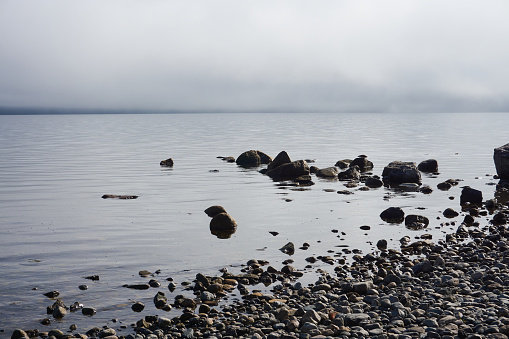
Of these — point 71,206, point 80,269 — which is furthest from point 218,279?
point 71,206

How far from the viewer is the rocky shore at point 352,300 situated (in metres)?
10.5

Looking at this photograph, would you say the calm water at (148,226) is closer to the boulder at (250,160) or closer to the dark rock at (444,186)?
the dark rock at (444,186)

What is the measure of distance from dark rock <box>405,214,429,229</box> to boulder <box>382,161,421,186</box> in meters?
13.1

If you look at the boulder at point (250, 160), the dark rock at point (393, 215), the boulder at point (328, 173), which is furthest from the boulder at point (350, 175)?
the dark rock at point (393, 215)

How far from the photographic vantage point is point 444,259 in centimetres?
1560

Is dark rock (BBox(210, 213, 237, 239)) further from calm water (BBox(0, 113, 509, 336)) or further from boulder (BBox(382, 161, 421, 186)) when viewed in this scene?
boulder (BBox(382, 161, 421, 186))

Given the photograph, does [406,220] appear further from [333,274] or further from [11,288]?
[11,288]

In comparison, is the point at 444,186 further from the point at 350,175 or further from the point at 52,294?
the point at 52,294

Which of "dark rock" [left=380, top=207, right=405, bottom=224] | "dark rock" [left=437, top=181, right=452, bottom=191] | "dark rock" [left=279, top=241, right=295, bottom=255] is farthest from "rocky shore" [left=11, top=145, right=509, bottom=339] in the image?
"dark rock" [left=437, top=181, right=452, bottom=191]

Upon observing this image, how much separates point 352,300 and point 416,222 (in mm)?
10063

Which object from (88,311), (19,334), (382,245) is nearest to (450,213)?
(382,245)

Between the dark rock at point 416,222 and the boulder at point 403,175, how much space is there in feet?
43.0

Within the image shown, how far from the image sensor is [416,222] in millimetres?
21266

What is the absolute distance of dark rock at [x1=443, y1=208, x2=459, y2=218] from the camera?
23097mm
